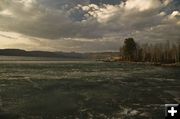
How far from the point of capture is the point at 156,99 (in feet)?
96.0

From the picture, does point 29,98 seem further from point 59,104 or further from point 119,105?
point 119,105

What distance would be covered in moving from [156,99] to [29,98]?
1477cm

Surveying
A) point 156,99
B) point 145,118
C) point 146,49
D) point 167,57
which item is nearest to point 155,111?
point 145,118

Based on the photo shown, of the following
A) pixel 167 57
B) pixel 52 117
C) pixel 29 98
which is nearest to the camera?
pixel 52 117

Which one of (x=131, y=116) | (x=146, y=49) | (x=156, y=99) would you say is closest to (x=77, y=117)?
(x=131, y=116)

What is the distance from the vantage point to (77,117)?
66.8 feet

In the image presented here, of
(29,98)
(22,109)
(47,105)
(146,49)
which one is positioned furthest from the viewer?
(146,49)

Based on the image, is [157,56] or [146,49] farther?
[146,49]

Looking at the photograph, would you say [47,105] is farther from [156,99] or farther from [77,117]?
[156,99]

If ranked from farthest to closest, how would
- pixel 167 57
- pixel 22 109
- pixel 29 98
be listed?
pixel 167 57 < pixel 29 98 < pixel 22 109

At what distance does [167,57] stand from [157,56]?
8659mm

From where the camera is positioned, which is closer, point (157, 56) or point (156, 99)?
point (156, 99)

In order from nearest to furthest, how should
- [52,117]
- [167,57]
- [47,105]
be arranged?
1. [52,117]
2. [47,105]
3. [167,57]

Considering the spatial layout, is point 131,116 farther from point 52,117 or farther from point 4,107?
point 4,107
